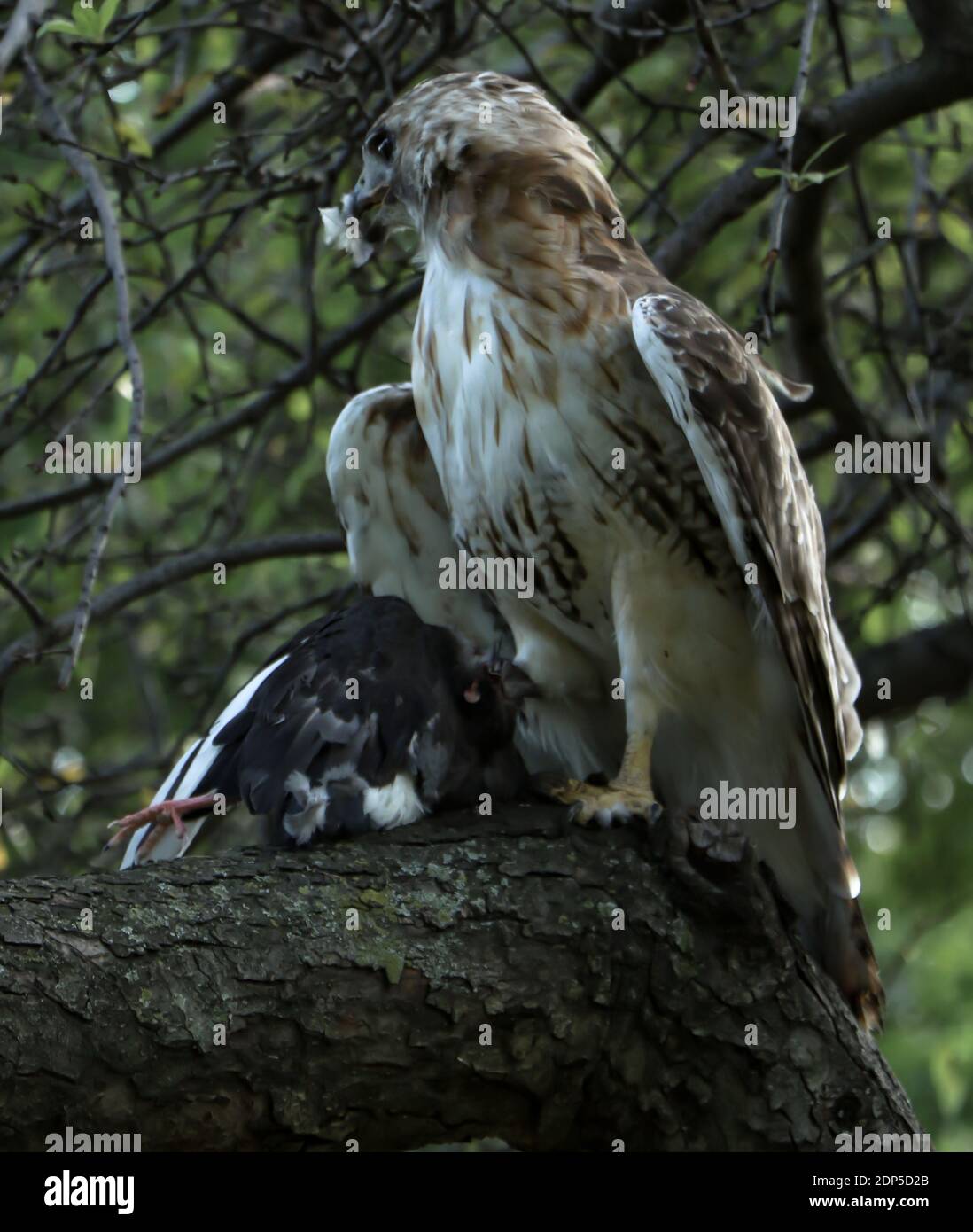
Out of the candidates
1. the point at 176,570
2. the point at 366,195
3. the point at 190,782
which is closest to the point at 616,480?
the point at 366,195

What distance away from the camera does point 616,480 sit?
11.4 feet

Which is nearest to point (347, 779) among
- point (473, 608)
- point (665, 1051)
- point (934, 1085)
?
point (665, 1051)

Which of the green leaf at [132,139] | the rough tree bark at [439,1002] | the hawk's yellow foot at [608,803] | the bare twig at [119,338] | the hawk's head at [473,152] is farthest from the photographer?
the green leaf at [132,139]

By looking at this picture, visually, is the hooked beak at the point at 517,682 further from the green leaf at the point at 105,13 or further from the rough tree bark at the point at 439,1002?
the green leaf at the point at 105,13

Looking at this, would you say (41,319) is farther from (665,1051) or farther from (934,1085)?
(934,1085)

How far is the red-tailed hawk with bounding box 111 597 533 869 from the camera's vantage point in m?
3.19

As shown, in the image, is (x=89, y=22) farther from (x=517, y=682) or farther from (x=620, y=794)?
(x=620, y=794)

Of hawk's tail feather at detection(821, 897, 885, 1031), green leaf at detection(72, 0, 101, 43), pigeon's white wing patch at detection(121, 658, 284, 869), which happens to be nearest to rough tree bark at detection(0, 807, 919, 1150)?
hawk's tail feather at detection(821, 897, 885, 1031)

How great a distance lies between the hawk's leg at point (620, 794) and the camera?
3322 millimetres

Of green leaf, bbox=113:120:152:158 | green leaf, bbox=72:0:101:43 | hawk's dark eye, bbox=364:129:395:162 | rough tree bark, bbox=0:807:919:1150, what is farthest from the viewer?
green leaf, bbox=113:120:152:158

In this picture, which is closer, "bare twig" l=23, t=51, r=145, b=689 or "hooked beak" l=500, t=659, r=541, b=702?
"bare twig" l=23, t=51, r=145, b=689

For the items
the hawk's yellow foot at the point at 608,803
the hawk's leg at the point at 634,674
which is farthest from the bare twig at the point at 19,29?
the hawk's yellow foot at the point at 608,803

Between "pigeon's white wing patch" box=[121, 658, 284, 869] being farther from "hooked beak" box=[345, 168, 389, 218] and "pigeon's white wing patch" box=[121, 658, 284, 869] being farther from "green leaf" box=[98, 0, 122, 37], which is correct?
"green leaf" box=[98, 0, 122, 37]

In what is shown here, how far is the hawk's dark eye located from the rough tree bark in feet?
5.40
